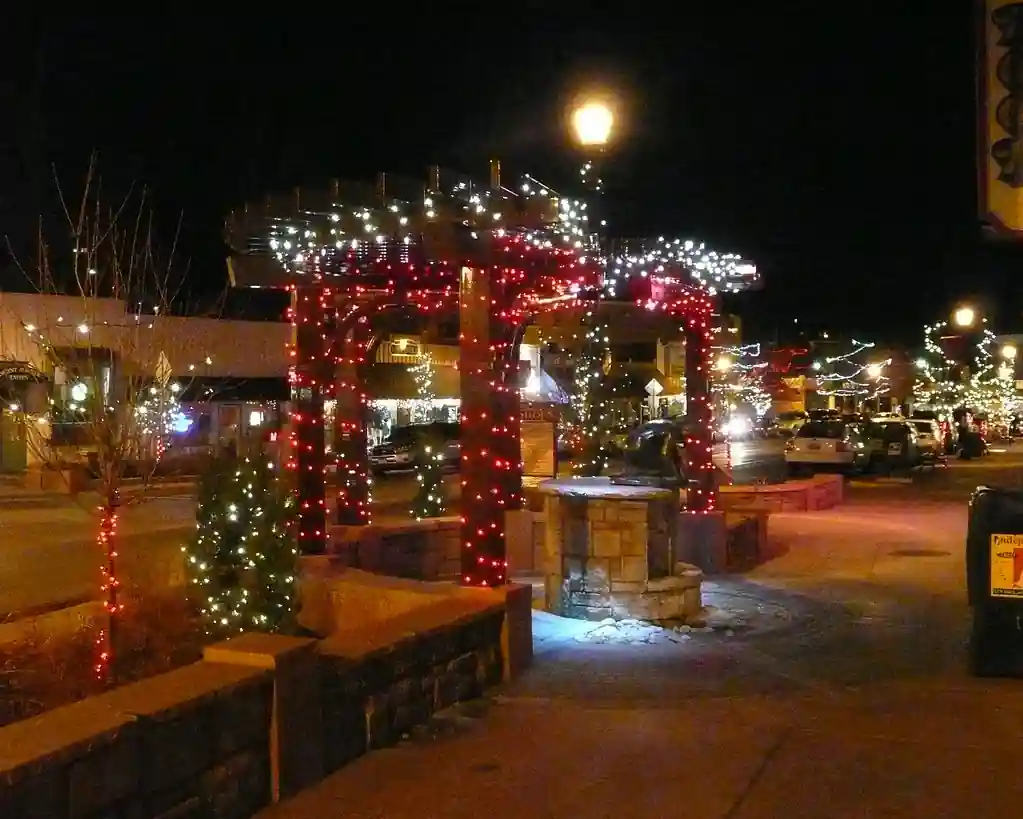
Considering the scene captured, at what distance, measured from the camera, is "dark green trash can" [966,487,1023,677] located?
758 centimetres

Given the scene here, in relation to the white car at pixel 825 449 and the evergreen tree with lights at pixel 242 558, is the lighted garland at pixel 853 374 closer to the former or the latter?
the white car at pixel 825 449

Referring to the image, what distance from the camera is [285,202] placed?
9203 millimetres

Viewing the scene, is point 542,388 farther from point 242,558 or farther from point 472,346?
point 242,558

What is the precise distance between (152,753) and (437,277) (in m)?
5.96

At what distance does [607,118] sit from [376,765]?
6092mm

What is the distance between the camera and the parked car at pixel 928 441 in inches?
1241

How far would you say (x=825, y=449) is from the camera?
91.8ft

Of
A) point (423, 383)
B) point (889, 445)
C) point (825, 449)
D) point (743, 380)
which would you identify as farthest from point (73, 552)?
point (743, 380)

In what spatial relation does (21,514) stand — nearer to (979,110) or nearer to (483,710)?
(483,710)

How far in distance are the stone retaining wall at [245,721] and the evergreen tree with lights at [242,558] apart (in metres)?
1.24

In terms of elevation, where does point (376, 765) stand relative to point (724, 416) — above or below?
below

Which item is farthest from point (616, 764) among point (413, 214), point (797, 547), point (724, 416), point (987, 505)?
point (724, 416)

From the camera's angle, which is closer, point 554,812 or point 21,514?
point 554,812

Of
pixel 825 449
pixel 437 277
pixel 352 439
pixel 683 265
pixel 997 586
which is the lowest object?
pixel 997 586
